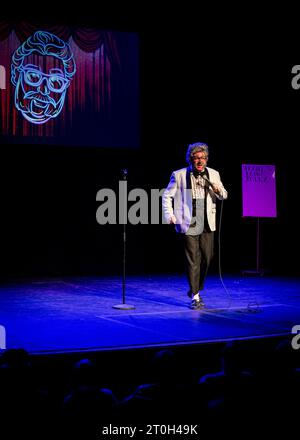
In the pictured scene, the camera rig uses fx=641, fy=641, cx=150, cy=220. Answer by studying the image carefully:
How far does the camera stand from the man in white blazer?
5.91 m

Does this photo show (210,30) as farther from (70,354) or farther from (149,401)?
(149,401)

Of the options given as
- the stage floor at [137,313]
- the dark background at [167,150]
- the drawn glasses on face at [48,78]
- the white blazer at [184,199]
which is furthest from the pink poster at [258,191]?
the white blazer at [184,199]

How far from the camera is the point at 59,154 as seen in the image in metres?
8.87

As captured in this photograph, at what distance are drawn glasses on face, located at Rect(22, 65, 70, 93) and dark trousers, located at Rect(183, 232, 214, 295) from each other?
11.2ft

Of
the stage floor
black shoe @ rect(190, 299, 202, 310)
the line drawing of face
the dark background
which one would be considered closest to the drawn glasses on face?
the line drawing of face

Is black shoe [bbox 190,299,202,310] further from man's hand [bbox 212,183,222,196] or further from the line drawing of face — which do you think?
the line drawing of face

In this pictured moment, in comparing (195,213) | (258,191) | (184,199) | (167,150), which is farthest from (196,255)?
(167,150)

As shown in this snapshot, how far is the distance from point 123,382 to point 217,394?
1.59 meters

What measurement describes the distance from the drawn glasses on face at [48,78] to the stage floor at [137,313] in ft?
8.26

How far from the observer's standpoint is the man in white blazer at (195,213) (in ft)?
19.4

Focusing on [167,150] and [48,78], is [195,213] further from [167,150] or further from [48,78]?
[167,150]

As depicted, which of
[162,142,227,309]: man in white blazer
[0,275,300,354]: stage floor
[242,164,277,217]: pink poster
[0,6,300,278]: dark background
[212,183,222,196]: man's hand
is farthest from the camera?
[242,164,277,217]: pink poster

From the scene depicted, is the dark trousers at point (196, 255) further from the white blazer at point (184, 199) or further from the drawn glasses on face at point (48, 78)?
the drawn glasses on face at point (48, 78)

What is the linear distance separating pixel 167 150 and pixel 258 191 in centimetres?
145
